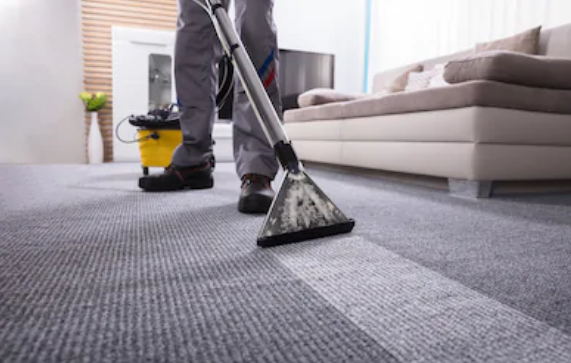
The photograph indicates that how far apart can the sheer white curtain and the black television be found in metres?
0.56

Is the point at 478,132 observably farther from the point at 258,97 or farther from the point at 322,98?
the point at 322,98

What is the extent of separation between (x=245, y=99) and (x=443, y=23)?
3093 millimetres

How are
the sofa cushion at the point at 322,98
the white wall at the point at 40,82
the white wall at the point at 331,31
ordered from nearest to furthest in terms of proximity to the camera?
the sofa cushion at the point at 322,98
the white wall at the point at 40,82
the white wall at the point at 331,31

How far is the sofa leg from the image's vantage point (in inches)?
55.2

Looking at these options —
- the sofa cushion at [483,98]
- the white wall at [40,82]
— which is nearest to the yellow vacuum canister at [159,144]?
the sofa cushion at [483,98]

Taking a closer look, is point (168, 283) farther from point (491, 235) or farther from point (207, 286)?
point (491, 235)

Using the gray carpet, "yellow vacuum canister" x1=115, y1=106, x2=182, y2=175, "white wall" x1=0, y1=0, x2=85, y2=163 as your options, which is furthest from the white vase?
the gray carpet

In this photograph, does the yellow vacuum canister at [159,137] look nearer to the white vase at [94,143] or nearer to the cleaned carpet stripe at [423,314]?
the cleaned carpet stripe at [423,314]

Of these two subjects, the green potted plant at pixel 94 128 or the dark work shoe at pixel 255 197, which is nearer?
the dark work shoe at pixel 255 197

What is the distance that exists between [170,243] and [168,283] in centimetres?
21

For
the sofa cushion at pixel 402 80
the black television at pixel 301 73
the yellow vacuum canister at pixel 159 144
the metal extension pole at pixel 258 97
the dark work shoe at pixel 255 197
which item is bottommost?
the dark work shoe at pixel 255 197

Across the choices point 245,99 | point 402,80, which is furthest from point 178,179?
point 402,80

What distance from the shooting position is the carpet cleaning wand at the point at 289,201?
688mm

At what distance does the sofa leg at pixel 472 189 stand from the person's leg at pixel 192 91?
35.0 inches
